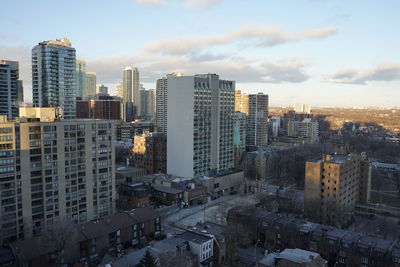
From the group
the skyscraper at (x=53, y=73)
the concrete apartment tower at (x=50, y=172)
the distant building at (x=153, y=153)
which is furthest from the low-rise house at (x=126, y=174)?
the skyscraper at (x=53, y=73)

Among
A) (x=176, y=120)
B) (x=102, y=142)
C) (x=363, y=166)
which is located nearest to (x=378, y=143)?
(x=363, y=166)

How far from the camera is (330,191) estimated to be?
48.1 metres

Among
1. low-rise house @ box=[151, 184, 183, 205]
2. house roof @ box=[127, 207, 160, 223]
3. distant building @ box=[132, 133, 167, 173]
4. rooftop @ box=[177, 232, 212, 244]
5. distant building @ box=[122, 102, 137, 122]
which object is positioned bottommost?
low-rise house @ box=[151, 184, 183, 205]

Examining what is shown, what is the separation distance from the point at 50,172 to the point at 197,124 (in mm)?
31136

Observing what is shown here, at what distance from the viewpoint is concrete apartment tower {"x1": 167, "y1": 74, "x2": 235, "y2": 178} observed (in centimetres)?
6469

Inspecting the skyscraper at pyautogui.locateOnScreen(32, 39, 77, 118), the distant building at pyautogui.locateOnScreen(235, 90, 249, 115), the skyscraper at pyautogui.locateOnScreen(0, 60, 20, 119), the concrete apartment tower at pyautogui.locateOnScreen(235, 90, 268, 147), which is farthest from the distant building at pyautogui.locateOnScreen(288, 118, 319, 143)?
the skyscraper at pyautogui.locateOnScreen(0, 60, 20, 119)

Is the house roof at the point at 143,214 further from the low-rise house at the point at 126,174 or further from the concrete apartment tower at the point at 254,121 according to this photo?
the concrete apartment tower at the point at 254,121

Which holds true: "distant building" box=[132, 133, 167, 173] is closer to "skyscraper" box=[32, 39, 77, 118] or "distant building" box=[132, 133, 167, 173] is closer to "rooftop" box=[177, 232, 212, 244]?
"skyscraper" box=[32, 39, 77, 118]

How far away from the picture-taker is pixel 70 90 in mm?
88000

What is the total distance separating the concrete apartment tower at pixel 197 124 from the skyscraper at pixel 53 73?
33.4 meters

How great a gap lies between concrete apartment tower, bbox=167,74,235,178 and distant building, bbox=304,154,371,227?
23075 mm

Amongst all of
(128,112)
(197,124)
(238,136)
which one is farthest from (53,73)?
(128,112)

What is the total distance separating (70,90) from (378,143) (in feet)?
357

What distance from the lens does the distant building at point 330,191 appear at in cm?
4744
